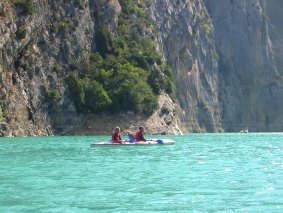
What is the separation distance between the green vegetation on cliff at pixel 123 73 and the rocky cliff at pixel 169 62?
4.63 ft

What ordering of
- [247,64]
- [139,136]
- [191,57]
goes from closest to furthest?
[139,136] < [191,57] < [247,64]

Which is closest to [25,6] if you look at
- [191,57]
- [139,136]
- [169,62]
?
[139,136]

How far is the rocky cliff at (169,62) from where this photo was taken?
72812 millimetres

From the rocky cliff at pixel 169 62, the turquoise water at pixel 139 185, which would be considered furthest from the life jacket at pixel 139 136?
the rocky cliff at pixel 169 62

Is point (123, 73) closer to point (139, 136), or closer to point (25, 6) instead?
point (25, 6)

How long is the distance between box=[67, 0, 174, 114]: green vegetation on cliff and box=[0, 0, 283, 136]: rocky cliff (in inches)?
55.5

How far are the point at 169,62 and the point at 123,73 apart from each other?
94.6 feet

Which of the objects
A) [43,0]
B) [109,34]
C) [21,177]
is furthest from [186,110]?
[21,177]

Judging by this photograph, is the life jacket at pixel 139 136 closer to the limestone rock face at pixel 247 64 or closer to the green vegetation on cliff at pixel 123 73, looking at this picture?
the green vegetation on cliff at pixel 123 73

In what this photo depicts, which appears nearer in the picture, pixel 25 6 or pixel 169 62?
pixel 25 6

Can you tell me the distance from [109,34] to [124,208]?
73.9m

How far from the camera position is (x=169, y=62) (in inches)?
4481

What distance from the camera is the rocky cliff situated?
72.8 metres

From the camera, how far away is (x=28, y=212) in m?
16.0
